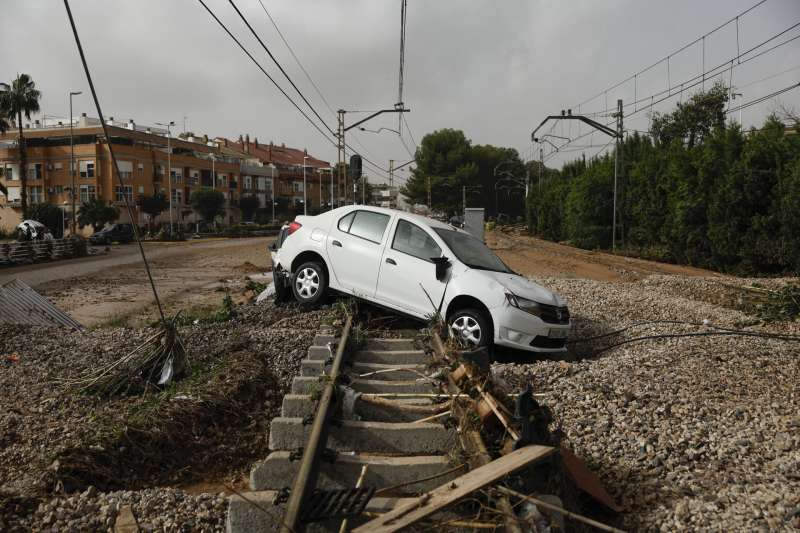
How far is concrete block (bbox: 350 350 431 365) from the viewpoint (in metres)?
7.19

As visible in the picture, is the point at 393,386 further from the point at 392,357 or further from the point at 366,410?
the point at 392,357

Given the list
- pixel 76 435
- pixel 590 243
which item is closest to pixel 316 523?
pixel 76 435

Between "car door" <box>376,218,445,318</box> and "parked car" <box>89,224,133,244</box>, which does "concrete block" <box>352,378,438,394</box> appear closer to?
"car door" <box>376,218,445,318</box>

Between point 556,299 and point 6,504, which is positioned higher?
point 556,299

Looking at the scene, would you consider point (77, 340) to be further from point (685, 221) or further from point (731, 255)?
point (685, 221)

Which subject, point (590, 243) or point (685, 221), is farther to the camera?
point (590, 243)

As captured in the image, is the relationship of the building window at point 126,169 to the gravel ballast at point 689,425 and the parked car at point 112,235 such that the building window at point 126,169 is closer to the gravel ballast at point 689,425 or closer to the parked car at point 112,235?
the parked car at point 112,235

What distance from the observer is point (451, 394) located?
520 cm

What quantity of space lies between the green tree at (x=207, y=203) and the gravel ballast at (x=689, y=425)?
7791 centimetres

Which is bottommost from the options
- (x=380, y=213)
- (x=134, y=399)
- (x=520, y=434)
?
(x=134, y=399)

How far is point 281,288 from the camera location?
10.9m

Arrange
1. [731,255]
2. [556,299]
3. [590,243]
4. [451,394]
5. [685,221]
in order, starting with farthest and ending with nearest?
[590,243]
[685,221]
[731,255]
[556,299]
[451,394]

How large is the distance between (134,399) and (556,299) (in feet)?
17.4

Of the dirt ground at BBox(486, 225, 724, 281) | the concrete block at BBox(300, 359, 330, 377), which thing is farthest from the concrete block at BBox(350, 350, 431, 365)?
the dirt ground at BBox(486, 225, 724, 281)
